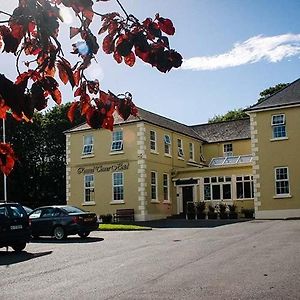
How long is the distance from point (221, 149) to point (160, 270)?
3339cm

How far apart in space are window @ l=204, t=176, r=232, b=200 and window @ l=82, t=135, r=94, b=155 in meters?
9.00

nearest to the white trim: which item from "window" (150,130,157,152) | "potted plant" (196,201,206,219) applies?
"potted plant" (196,201,206,219)

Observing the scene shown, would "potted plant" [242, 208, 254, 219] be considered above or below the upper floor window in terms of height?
below

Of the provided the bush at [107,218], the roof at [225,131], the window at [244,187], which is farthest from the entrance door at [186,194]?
the roof at [225,131]

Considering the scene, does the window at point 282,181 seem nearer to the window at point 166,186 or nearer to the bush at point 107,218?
the window at point 166,186

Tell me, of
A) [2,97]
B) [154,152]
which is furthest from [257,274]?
[154,152]

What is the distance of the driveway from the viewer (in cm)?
902

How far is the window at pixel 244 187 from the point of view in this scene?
36688 millimetres

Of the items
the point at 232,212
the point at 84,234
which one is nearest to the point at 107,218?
the point at 232,212

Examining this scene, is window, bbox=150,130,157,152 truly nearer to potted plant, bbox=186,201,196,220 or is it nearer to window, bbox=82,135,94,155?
window, bbox=82,135,94,155

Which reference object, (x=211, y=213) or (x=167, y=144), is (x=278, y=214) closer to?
(x=211, y=213)

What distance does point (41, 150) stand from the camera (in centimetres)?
5338

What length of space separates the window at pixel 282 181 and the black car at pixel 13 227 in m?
18.7

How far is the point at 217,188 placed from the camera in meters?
38.1
